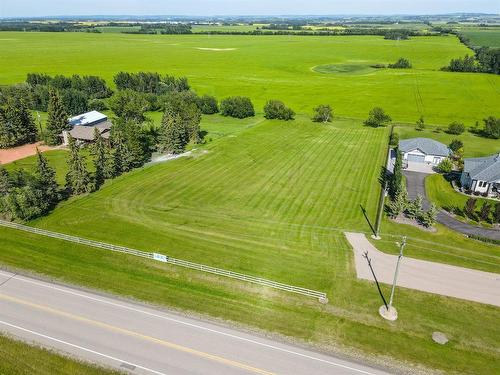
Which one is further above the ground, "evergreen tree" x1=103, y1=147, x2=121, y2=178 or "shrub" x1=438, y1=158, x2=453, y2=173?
"evergreen tree" x1=103, y1=147, x2=121, y2=178

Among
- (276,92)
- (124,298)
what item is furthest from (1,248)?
(276,92)

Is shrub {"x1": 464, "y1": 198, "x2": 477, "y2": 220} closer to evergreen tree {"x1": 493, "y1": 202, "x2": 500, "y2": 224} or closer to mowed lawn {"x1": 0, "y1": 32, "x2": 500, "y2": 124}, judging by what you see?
evergreen tree {"x1": 493, "y1": 202, "x2": 500, "y2": 224}

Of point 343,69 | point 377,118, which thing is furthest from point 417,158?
point 343,69

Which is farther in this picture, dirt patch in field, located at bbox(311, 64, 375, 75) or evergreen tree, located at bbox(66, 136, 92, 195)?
dirt patch in field, located at bbox(311, 64, 375, 75)

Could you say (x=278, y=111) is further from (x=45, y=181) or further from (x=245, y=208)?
(x=45, y=181)

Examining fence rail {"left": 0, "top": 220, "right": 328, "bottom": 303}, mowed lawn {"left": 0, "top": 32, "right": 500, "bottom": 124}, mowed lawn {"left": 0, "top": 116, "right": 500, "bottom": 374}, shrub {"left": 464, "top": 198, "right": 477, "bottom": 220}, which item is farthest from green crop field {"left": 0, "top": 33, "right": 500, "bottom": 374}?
mowed lawn {"left": 0, "top": 32, "right": 500, "bottom": 124}

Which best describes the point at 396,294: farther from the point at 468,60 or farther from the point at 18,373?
the point at 468,60
